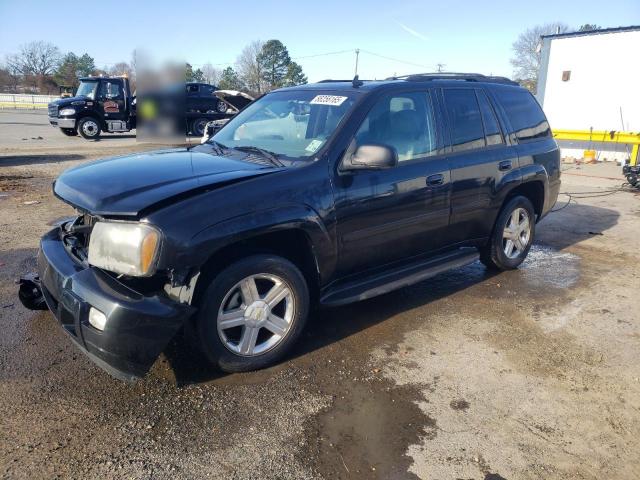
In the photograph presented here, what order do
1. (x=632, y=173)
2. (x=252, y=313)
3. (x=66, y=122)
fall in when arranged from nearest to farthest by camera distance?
(x=252, y=313), (x=632, y=173), (x=66, y=122)

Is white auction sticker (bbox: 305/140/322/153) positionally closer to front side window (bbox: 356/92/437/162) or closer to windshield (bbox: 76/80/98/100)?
front side window (bbox: 356/92/437/162)

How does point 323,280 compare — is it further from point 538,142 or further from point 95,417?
point 538,142

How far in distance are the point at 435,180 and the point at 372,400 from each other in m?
1.86

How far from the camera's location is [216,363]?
10.1 feet

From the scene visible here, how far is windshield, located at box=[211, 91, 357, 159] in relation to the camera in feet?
11.9

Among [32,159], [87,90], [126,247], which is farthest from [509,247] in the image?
[87,90]

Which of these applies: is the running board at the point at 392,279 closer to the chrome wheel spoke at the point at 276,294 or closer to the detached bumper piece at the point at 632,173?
the chrome wheel spoke at the point at 276,294

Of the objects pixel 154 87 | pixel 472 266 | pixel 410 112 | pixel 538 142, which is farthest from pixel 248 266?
pixel 154 87

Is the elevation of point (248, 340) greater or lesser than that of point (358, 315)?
greater

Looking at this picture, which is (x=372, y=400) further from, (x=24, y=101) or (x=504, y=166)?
(x=24, y=101)

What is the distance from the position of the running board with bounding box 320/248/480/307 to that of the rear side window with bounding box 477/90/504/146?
3.51 feet

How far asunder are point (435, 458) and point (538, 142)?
3866mm

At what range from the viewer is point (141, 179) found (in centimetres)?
303

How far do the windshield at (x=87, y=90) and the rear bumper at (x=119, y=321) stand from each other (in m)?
17.6
